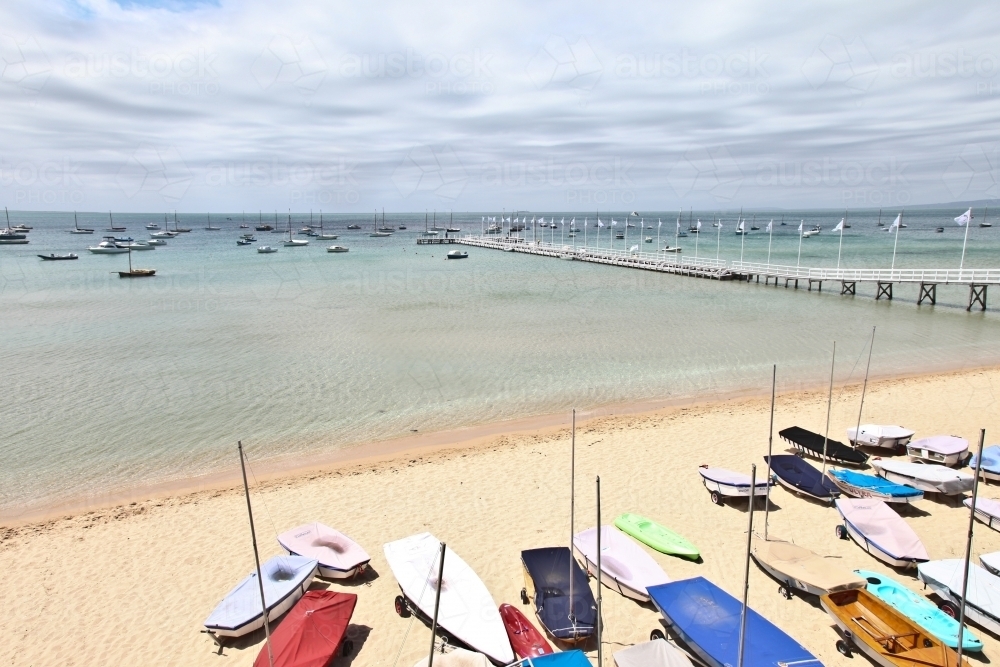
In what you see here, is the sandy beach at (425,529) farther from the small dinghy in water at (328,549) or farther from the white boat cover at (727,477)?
the white boat cover at (727,477)

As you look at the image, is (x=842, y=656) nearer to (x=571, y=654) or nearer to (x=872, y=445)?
(x=571, y=654)

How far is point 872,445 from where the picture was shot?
15.5 meters

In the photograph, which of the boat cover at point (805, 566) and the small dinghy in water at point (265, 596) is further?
the boat cover at point (805, 566)

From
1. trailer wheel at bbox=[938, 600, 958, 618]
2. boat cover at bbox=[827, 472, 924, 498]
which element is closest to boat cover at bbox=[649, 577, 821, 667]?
trailer wheel at bbox=[938, 600, 958, 618]

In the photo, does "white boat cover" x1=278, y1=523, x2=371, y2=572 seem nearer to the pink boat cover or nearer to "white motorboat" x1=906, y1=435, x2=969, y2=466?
"white motorboat" x1=906, y1=435, x2=969, y2=466

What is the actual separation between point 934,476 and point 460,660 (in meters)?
11.3

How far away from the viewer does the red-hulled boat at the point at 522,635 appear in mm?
8133

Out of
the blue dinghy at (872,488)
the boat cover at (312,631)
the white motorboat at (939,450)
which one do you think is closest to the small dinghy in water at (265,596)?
the boat cover at (312,631)

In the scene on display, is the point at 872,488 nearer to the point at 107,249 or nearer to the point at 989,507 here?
the point at 989,507

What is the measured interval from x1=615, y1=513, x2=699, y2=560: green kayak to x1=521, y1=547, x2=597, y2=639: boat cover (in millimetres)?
1766

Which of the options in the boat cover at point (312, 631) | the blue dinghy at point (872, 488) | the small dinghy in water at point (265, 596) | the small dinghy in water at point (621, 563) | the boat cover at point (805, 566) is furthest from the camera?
the blue dinghy at point (872, 488)

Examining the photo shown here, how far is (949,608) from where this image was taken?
9125 mm

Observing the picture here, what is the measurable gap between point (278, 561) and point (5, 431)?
46.7ft

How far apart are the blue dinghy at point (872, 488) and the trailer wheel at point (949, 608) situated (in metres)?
3.31
